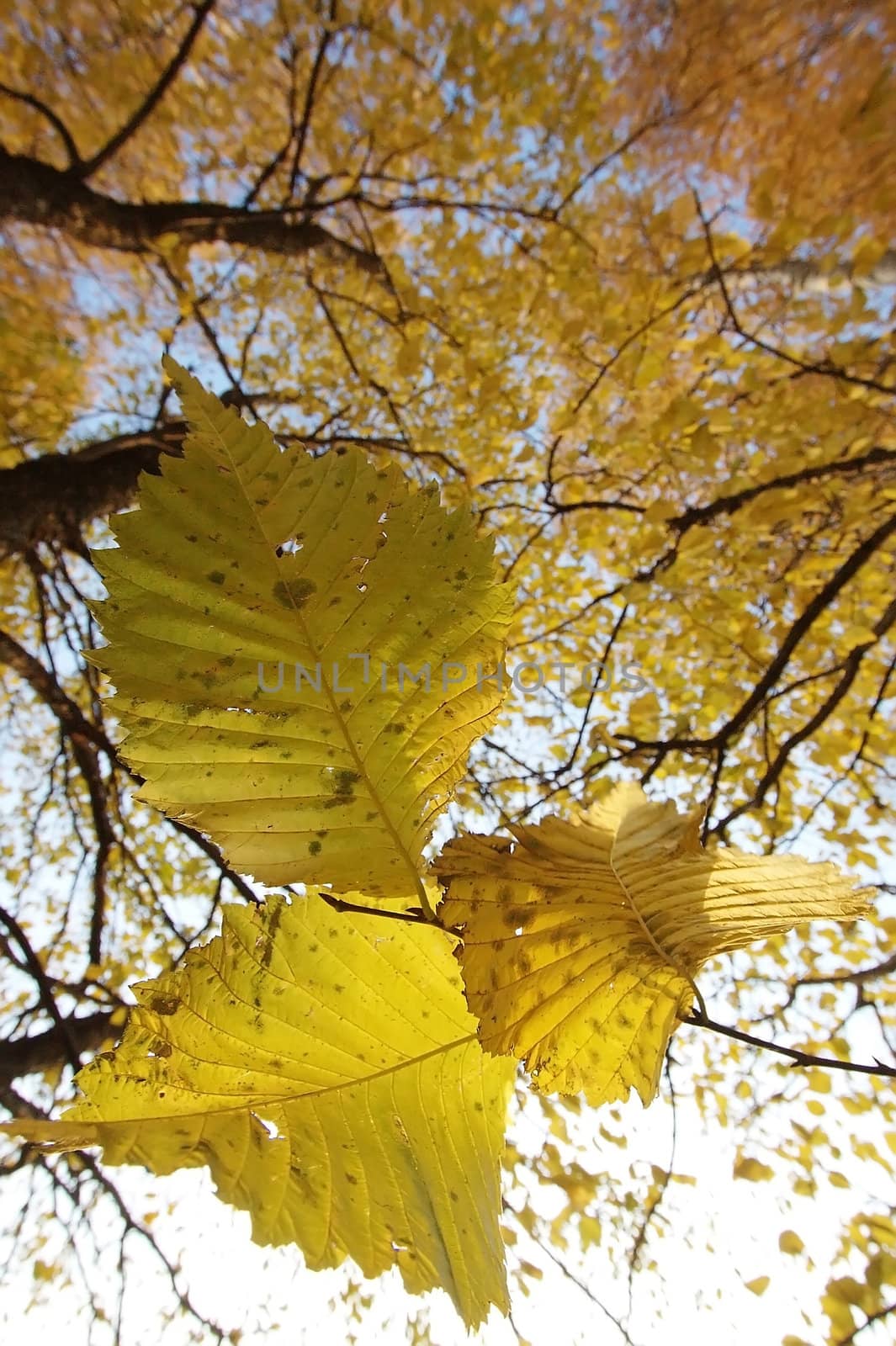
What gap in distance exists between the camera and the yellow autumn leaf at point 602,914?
534mm

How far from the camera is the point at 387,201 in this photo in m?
3.41

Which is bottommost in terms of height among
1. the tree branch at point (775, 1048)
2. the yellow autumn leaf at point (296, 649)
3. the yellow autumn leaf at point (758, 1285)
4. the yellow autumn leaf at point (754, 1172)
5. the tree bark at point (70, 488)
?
the yellow autumn leaf at point (758, 1285)

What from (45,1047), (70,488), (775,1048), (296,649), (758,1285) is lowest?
(758,1285)

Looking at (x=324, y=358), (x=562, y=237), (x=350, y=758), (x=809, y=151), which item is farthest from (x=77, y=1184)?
(x=809, y=151)

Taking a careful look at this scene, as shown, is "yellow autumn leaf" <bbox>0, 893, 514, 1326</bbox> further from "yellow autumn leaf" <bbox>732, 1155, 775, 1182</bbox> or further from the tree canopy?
"yellow autumn leaf" <bbox>732, 1155, 775, 1182</bbox>

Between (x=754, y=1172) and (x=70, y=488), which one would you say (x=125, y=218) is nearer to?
(x=70, y=488)

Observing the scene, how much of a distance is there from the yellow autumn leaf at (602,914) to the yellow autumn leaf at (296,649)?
0.08 meters

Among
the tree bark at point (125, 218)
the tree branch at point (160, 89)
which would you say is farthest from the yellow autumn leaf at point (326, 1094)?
the tree branch at point (160, 89)

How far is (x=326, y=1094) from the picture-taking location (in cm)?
55

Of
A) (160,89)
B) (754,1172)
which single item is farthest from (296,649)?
(160,89)

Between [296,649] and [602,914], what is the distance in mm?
325

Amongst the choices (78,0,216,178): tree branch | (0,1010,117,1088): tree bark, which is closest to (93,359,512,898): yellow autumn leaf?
(0,1010,117,1088): tree bark

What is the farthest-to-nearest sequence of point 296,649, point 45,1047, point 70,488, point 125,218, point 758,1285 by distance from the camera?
point 125,218 < point 70,488 < point 45,1047 < point 758,1285 < point 296,649

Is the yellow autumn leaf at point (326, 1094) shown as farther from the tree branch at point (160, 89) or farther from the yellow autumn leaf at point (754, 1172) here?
the tree branch at point (160, 89)
